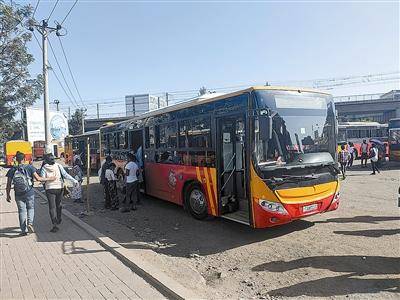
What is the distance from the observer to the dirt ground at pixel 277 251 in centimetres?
527

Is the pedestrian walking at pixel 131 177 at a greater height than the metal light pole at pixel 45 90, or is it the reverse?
the metal light pole at pixel 45 90

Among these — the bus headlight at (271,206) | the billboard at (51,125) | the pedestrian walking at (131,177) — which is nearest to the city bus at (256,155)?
the bus headlight at (271,206)

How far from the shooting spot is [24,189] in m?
8.38

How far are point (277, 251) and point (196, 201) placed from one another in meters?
3.09

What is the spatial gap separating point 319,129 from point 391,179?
428 inches

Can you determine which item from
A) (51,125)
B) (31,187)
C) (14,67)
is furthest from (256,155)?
(51,125)

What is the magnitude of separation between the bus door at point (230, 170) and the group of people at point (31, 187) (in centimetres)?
377

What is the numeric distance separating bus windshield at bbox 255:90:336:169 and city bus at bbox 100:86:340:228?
2cm

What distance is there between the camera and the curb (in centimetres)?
488

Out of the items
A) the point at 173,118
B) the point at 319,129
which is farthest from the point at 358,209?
the point at 173,118

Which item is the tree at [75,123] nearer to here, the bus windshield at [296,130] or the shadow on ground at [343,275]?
the bus windshield at [296,130]

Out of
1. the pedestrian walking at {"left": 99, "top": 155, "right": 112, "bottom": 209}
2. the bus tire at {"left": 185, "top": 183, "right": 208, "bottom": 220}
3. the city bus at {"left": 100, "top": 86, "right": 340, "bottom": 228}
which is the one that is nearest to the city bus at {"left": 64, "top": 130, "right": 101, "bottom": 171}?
the pedestrian walking at {"left": 99, "top": 155, "right": 112, "bottom": 209}

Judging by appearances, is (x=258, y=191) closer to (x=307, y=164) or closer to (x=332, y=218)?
(x=307, y=164)

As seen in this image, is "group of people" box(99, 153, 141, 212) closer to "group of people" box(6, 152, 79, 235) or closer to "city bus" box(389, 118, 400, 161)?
"group of people" box(6, 152, 79, 235)
